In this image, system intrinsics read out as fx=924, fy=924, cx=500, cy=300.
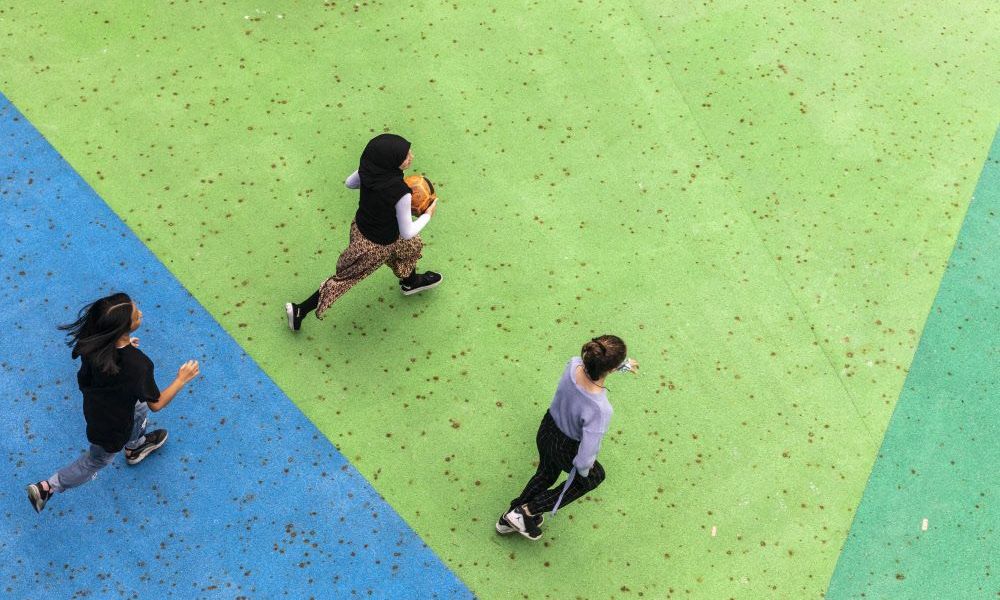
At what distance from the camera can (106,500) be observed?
5.73 m

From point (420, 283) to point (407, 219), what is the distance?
99cm

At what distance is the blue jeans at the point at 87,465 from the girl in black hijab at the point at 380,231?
1314mm

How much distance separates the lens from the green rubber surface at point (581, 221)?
6.00 m

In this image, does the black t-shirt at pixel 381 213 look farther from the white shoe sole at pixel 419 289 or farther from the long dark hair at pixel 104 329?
the long dark hair at pixel 104 329

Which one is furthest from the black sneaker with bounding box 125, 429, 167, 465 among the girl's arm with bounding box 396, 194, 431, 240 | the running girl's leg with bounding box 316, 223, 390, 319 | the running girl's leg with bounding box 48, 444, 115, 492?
the girl's arm with bounding box 396, 194, 431, 240

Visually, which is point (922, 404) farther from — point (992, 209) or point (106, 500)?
point (106, 500)

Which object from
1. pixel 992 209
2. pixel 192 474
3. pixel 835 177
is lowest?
pixel 992 209

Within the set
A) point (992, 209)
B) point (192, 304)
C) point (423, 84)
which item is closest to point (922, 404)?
point (992, 209)

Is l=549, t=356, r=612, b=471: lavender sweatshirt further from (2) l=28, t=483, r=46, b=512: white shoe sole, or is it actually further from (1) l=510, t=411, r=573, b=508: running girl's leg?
(2) l=28, t=483, r=46, b=512: white shoe sole

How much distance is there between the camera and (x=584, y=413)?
482 cm

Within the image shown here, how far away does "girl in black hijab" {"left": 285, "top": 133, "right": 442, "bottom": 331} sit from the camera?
5465 mm

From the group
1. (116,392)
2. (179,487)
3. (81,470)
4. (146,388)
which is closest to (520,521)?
(179,487)

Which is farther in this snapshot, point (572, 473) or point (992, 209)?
point (992, 209)

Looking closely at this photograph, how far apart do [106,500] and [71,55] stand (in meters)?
3.98
